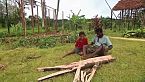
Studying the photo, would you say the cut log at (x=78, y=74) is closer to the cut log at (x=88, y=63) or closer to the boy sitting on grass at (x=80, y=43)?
the cut log at (x=88, y=63)

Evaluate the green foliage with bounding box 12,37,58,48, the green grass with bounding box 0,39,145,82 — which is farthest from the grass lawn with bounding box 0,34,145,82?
the green foliage with bounding box 12,37,58,48

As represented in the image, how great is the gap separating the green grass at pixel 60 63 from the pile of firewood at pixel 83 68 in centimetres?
14

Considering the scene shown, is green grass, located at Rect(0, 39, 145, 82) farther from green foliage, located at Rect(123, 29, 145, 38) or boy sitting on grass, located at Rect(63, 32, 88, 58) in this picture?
green foliage, located at Rect(123, 29, 145, 38)

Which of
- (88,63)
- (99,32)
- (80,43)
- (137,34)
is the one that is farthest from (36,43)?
(137,34)

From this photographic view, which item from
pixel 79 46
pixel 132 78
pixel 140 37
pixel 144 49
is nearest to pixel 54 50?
pixel 79 46

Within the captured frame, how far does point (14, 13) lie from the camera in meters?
28.7

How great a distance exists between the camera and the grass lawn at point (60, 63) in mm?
7637

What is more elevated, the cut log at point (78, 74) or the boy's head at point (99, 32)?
the boy's head at point (99, 32)

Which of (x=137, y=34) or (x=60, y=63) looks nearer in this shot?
(x=60, y=63)

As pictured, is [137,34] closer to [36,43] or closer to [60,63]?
[36,43]

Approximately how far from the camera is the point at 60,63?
29.8 feet

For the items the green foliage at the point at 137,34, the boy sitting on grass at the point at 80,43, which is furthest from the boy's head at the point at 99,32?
the green foliage at the point at 137,34

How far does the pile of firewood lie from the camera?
7.48 metres

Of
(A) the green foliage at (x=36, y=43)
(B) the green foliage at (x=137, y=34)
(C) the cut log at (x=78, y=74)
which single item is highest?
(B) the green foliage at (x=137, y=34)
